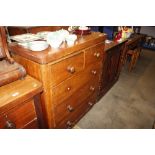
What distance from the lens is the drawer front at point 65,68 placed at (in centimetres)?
111

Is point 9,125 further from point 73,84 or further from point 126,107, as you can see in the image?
point 126,107

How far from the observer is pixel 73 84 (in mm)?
1413

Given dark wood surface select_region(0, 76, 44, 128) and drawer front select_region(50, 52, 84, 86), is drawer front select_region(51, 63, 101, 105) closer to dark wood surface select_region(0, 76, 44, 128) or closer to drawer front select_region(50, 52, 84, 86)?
drawer front select_region(50, 52, 84, 86)

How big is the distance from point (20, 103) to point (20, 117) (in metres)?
0.14

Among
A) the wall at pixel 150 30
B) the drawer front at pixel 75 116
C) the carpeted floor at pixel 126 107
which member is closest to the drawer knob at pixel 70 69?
the drawer front at pixel 75 116

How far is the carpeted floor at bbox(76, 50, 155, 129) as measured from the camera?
6.40 ft

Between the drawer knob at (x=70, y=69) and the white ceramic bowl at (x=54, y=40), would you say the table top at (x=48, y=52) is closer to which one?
the white ceramic bowl at (x=54, y=40)

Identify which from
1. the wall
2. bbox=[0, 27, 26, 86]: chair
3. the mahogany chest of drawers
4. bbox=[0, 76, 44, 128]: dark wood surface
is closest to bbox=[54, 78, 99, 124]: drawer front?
the mahogany chest of drawers

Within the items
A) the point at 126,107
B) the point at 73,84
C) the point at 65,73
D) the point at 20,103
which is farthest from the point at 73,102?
the point at 126,107

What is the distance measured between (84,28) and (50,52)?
686mm

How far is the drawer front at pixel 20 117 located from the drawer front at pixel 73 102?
0.88ft
